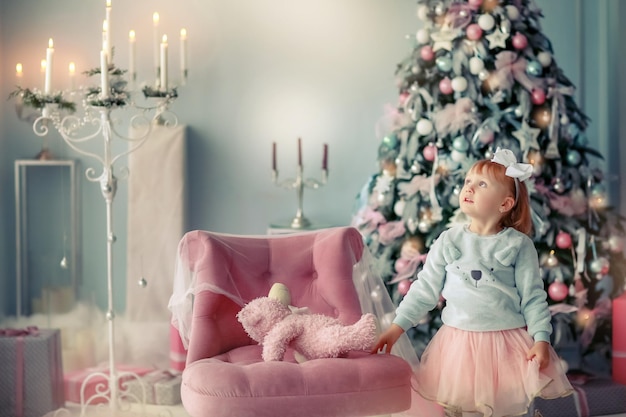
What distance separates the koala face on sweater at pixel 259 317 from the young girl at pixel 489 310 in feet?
1.19

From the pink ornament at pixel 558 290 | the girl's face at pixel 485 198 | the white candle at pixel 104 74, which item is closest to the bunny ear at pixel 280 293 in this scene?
the girl's face at pixel 485 198

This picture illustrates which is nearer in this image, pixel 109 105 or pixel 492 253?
pixel 492 253

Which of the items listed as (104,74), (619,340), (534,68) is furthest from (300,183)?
(619,340)

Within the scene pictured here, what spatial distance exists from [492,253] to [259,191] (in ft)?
8.68

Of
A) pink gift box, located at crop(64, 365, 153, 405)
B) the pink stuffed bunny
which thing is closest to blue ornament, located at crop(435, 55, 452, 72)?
the pink stuffed bunny

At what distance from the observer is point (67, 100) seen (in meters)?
4.97

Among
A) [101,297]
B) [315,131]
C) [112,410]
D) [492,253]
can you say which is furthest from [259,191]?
[492,253]

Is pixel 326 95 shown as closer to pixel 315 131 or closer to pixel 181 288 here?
pixel 315 131

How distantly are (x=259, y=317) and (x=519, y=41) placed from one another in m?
1.99

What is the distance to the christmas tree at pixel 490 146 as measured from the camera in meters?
4.14

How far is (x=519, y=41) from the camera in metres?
4.11

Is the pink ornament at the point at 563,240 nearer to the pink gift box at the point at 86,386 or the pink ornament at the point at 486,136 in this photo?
the pink ornament at the point at 486,136

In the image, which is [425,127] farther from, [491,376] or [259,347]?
[491,376]

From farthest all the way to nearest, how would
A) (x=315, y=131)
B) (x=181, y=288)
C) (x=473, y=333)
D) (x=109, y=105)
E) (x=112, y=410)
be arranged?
1. (x=315, y=131)
2. (x=112, y=410)
3. (x=109, y=105)
4. (x=181, y=288)
5. (x=473, y=333)
